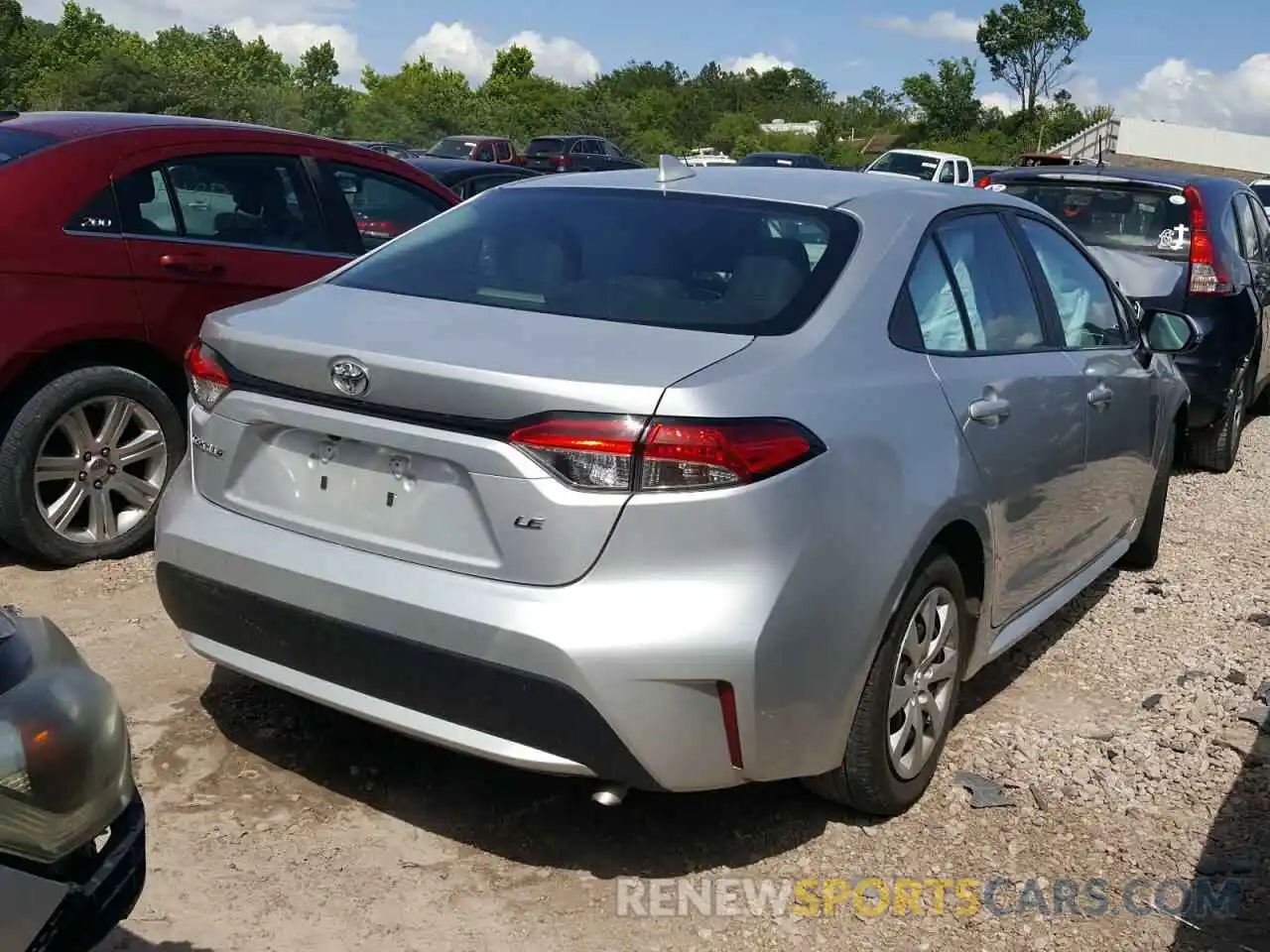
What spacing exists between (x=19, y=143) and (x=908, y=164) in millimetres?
25111

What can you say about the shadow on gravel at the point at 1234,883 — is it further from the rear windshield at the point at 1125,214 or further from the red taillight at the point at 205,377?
the rear windshield at the point at 1125,214

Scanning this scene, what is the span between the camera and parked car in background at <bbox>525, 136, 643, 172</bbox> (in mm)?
32562

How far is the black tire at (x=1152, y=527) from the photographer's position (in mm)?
5570

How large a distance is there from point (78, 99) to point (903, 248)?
3922 centimetres

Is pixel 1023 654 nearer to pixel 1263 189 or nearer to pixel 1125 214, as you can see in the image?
pixel 1125 214

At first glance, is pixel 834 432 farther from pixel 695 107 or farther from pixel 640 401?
pixel 695 107

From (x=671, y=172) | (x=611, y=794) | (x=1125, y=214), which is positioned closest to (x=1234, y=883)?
(x=611, y=794)

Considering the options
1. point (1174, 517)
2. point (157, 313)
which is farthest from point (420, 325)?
point (1174, 517)

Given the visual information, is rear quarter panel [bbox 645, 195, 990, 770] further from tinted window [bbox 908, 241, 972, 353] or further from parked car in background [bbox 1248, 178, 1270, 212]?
parked car in background [bbox 1248, 178, 1270, 212]

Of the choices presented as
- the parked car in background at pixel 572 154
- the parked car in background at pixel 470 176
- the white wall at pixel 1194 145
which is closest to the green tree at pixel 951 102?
the white wall at pixel 1194 145

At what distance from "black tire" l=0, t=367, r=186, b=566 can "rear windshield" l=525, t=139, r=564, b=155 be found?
30794mm

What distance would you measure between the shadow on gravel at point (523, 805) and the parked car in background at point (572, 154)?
95.0 ft

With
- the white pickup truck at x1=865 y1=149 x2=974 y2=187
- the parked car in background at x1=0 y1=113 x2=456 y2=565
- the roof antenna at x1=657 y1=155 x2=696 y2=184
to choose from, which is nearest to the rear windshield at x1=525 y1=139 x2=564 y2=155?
the white pickup truck at x1=865 y1=149 x2=974 y2=187

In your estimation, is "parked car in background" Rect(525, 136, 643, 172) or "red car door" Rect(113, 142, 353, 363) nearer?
"red car door" Rect(113, 142, 353, 363)
